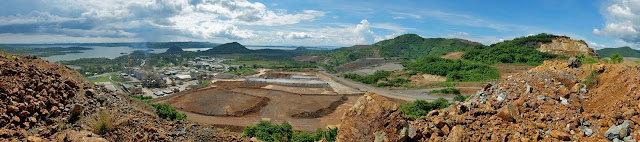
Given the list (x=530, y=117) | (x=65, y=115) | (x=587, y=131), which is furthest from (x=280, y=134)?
(x=587, y=131)

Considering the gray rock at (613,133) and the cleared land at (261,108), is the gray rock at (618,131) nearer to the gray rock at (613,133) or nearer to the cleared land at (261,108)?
the gray rock at (613,133)

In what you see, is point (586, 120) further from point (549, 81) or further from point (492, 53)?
point (492, 53)

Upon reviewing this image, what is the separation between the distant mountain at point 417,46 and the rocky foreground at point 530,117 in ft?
384

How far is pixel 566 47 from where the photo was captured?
61.5 m

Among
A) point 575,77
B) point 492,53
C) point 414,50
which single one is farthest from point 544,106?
point 414,50

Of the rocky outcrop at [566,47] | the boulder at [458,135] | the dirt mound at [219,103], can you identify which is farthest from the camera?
the rocky outcrop at [566,47]

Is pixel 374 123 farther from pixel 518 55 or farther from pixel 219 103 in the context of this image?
pixel 518 55

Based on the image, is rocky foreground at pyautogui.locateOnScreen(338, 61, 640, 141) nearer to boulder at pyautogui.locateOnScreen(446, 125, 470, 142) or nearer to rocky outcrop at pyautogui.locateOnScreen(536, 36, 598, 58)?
boulder at pyautogui.locateOnScreen(446, 125, 470, 142)

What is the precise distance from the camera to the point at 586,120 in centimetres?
647

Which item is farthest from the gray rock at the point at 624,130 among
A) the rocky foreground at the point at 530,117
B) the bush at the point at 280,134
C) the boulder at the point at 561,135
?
the bush at the point at 280,134

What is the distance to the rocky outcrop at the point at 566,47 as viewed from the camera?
186 ft

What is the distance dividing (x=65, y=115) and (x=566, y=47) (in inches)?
3092

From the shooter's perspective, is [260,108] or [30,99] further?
[260,108]

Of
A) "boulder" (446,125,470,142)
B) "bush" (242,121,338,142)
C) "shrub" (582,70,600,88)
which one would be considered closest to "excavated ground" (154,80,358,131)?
"bush" (242,121,338,142)
